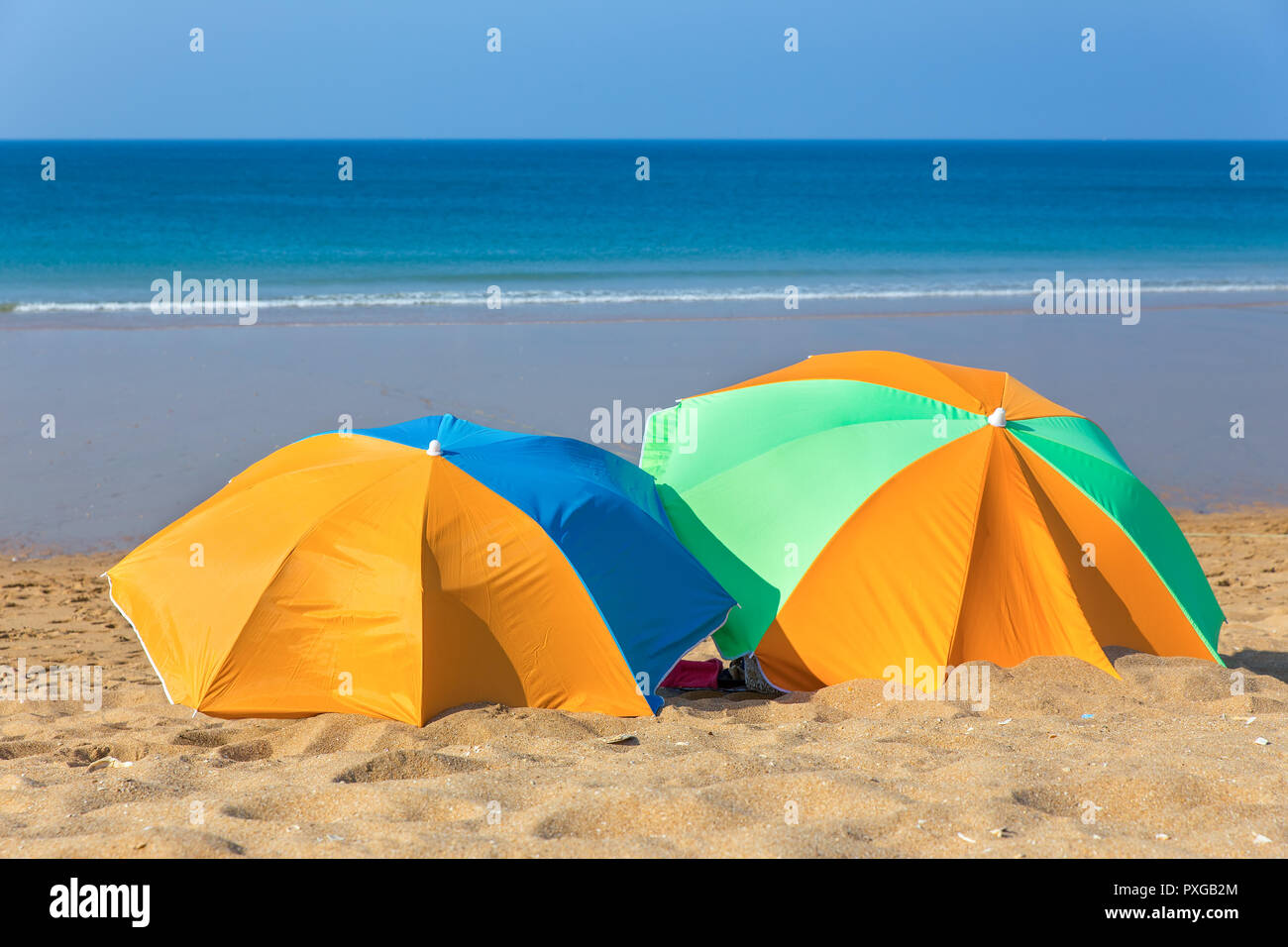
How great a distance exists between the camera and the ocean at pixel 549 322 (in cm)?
1083

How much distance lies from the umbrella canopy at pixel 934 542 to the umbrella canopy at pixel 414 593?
17.7 inches

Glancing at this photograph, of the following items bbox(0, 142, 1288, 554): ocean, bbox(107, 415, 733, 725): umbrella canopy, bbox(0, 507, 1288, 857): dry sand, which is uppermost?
bbox(0, 142, 1288, 554): ocean

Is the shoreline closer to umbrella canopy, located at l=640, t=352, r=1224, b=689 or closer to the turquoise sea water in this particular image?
the turquoise sea water

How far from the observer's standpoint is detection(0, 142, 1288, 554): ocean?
10.8 m

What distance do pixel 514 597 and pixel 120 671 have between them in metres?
2.64

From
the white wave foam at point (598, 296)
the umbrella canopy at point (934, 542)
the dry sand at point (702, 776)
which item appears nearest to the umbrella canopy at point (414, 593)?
the dry sand at point (702, 776)

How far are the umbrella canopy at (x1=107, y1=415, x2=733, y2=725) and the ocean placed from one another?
3.97 m

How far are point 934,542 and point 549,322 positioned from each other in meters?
13.2

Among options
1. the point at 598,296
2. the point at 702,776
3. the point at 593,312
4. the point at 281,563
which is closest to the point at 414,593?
the point at 281,563

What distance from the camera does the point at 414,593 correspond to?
4.80m

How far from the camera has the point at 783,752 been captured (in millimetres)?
4500

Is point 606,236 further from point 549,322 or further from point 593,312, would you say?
point 549,322

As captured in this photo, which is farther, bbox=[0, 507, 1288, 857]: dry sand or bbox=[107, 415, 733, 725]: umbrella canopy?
bbox=[107, 415, 733, 725]: umbrella canopy

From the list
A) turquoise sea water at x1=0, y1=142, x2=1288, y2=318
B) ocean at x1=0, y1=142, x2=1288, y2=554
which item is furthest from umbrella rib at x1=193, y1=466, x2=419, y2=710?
turquoise sea water at x1=0, y1=142, x2=1288, y2=318
